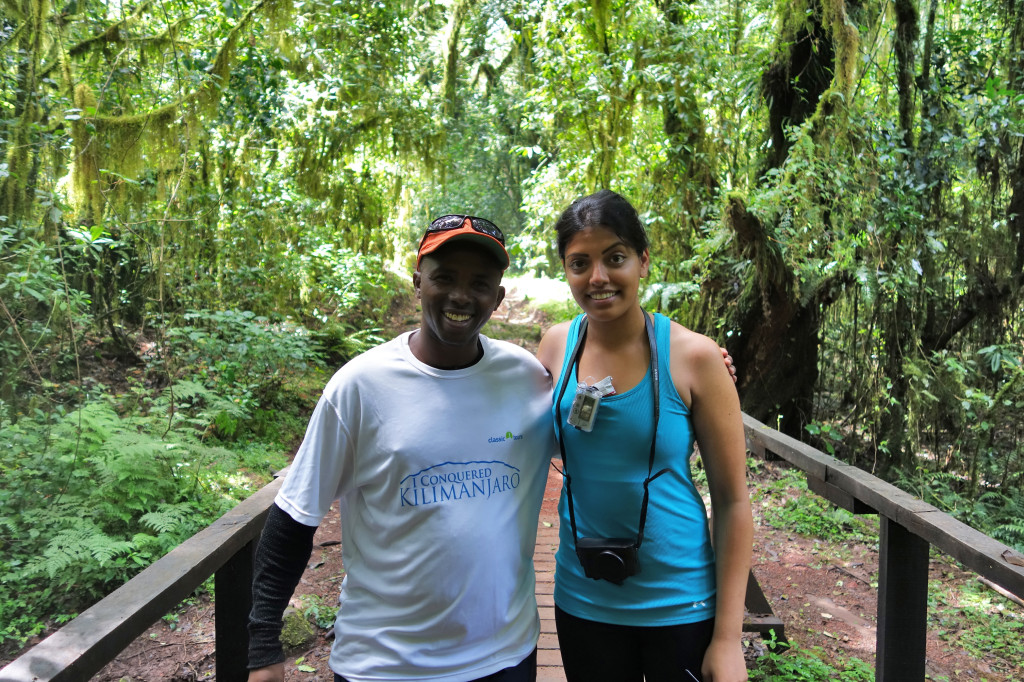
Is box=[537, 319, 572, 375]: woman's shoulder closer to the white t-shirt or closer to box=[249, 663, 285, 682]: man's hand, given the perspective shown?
the white t-shirt

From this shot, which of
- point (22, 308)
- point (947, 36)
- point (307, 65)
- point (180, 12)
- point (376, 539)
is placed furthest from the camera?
point (307, 65)

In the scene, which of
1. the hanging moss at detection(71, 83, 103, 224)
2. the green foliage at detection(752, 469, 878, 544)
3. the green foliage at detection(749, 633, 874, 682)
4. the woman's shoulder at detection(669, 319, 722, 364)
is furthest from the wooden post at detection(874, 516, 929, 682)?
the hanging moss at detection(71, 83, 103, 224)

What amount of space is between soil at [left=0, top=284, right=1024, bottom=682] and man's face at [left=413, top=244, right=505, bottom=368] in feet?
7.66

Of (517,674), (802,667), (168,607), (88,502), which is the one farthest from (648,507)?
(88,502)

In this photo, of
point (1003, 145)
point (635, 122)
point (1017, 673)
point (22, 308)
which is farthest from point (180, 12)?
point (1017, 673)

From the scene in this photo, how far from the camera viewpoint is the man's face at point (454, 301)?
1641mm

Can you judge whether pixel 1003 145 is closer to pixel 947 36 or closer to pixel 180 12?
pixel 947 36

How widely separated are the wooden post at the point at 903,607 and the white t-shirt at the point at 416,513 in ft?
5.87

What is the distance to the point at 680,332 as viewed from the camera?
5.97 feet

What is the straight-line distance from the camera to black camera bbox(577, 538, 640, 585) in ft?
5.62

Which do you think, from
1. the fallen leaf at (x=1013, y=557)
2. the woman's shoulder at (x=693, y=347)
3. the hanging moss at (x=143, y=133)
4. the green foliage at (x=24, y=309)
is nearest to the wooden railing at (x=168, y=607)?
the woman's shoulder at (x=693, y=347)

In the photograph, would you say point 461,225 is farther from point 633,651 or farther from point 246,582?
point 246,582

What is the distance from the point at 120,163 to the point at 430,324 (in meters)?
5.97

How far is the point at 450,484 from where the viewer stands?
5.26 ft
